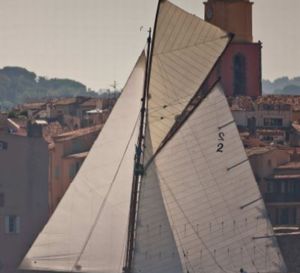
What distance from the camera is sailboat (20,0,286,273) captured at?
195 feet

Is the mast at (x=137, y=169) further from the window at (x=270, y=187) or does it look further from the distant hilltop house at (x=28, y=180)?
the window at (x=270, y=187)

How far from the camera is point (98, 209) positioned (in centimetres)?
5972

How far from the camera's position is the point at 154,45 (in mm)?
59938

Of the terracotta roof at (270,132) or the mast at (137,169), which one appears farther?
the terracotta roof at (270,132)

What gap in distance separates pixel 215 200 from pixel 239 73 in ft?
185

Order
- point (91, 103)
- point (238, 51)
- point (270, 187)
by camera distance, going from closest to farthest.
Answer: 1. point (270, 187)
2. point (238, 51)
3. point (91, 103)

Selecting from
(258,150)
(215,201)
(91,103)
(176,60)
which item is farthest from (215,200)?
(91,103)

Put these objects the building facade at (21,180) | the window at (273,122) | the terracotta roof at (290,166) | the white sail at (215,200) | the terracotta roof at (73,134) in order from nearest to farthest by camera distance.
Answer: the white sail at (215,200), the building facade at (21,180), the terracotta roof at (73,134), the terracotta roof at (290,166), the window at (273,122)

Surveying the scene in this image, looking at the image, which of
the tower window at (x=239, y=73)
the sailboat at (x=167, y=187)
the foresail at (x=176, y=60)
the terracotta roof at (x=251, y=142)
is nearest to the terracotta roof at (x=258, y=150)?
the terracotta roof at (x=251, y=142)

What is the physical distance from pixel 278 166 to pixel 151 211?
35.7m

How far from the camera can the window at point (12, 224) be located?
86.7m

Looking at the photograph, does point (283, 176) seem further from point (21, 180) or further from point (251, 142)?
point (21, 180)

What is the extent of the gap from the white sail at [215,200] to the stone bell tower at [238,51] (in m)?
52.9

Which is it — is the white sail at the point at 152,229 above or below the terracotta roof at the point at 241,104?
below
